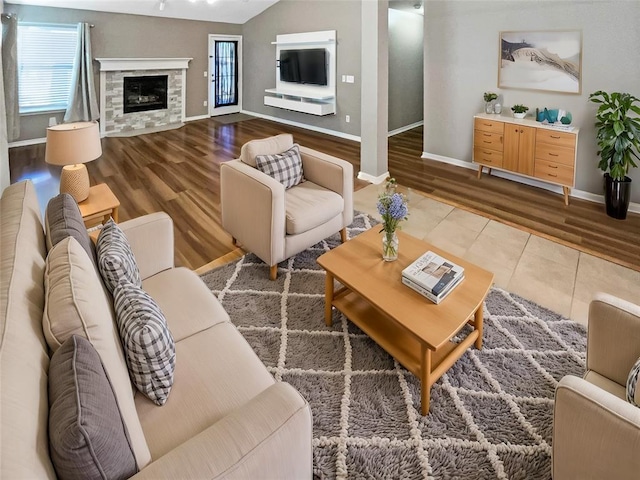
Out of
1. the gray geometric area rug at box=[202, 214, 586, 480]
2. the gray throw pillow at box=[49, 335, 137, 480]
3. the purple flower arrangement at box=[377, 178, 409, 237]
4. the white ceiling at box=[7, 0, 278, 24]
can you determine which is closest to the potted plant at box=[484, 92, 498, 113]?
the gray geometric area rug at box=[202, 214, 586, 480]

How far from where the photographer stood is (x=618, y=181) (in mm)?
3773

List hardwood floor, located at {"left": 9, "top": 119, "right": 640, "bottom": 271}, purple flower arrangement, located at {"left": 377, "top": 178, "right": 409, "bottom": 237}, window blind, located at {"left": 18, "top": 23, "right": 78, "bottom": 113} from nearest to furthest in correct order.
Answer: purple flower arrangement, located at {"left": 377, "top": 178, "right": 409, "bottom": 237}
hardwood floor, located at {"left": 9, "top": 119, "right": 640, "bottom": 271}
window blind, located at {"left": 18, "top": 23, "right": 78, "bottom": 113}

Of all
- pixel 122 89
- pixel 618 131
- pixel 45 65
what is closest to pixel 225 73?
pixel 122 89

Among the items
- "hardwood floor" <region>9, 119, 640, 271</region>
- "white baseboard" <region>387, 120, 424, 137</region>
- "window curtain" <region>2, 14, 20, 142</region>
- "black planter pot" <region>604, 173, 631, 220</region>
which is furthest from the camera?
"white baseboard" <region>387, 120, 424, 137</region>

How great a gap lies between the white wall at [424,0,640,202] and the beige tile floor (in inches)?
59.3

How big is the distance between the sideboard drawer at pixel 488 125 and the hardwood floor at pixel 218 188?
1.97ft

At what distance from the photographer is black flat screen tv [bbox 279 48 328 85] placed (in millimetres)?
7020

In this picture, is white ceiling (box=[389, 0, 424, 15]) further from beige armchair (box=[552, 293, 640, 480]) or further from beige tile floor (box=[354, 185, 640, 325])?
beige armchair (box=[552, 293, 640, 480])

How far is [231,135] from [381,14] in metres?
3.79

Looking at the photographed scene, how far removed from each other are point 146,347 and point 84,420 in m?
0.44

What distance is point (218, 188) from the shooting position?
468 cm

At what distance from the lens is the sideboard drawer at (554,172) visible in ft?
13.9

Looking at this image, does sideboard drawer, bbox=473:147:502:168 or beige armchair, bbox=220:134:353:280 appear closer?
beige armchair, bbox=220:134:353:280

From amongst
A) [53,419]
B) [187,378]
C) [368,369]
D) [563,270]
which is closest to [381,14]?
[563,270]
